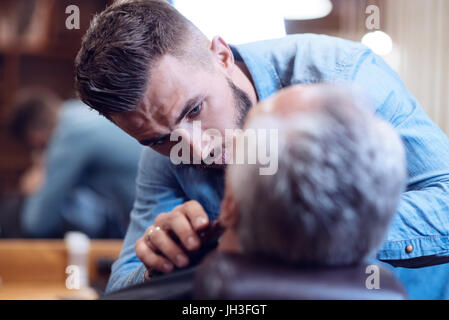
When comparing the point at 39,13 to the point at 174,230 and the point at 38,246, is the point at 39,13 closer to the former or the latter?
the point at 38,246

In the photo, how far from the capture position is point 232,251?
552mm

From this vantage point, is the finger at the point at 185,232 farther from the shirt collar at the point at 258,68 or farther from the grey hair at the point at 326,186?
the shirt collar at the point at 258,68

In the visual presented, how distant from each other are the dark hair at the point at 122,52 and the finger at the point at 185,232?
9.1 inches

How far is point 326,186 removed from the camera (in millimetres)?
490

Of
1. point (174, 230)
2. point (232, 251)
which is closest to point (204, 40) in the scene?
point (174, 230)

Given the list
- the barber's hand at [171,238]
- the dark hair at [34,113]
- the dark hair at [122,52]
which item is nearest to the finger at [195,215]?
the barber's hand at [171,238]

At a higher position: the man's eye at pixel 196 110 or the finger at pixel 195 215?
the man's eye at pixel 196 110

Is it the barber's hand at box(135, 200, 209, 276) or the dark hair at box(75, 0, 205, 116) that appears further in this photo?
the dark hair at box(75, 0, 205, 116)

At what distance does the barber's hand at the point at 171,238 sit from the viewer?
69 cm

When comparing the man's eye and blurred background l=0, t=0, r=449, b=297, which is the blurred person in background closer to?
blurred background l=0, t=0, r=449, b=297

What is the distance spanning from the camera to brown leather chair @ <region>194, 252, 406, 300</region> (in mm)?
487

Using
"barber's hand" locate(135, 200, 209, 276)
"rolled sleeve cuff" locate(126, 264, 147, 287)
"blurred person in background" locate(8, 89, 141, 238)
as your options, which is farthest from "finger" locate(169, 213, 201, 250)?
"blurred person in background" locate(8, 89, 141, 238)
